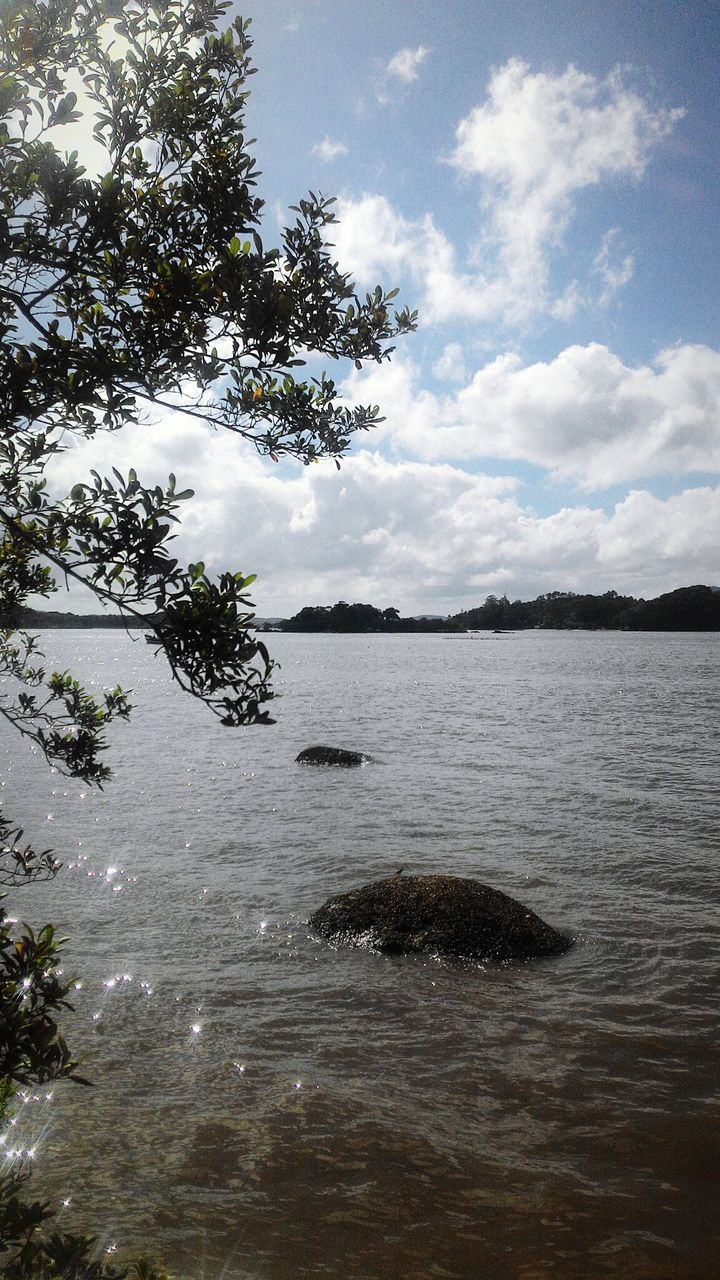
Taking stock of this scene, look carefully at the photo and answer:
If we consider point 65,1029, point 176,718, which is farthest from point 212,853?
point 176,718

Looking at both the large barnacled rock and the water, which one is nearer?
the water

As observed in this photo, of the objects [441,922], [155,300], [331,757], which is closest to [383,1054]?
[441,922]

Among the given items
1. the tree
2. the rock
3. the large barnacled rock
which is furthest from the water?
the rock

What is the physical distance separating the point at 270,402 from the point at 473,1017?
816 cm

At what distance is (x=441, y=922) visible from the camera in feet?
38.3

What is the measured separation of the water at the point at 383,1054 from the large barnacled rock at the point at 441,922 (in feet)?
1.21

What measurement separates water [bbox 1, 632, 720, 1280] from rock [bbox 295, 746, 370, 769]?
6816 millimetres

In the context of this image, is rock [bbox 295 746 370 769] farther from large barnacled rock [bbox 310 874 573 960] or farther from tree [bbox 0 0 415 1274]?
tree [bbox 0 0 415 1274]

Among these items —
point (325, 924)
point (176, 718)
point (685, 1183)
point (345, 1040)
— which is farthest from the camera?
point (176, 718)

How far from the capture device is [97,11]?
4906 mm

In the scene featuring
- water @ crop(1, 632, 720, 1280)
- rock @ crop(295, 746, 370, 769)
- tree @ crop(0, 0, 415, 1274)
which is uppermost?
tree @ crop(0, 0, 415, 1274)

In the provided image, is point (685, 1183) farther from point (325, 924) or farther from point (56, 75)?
point (56, 75)

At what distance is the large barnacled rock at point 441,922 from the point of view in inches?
446

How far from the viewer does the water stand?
6066 millimetres
